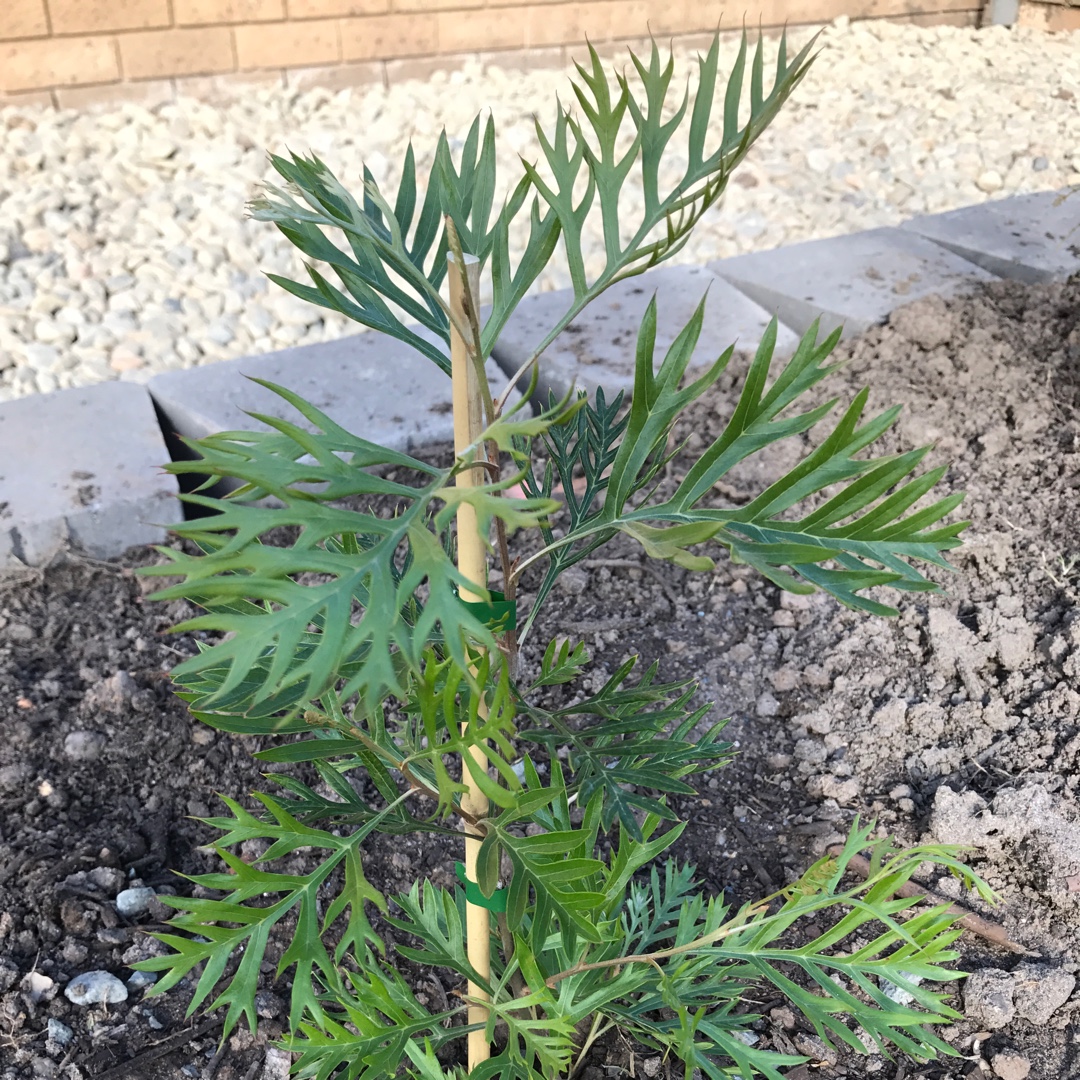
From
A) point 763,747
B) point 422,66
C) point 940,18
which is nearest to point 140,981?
point 763,747

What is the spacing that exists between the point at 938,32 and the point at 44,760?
6.45m

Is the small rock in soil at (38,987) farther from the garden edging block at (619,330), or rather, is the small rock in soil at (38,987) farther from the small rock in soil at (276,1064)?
the garden edging block at (619,330)

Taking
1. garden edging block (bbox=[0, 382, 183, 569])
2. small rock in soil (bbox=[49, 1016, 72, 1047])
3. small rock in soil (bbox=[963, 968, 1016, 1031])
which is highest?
garden edging block (bbox=[0, 382, 183, 569])

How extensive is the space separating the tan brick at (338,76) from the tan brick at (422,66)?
2.1 inches

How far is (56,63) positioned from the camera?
4555mm

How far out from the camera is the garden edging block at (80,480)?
2264 millimetres

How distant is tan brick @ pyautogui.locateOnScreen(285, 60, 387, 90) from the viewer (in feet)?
16.4

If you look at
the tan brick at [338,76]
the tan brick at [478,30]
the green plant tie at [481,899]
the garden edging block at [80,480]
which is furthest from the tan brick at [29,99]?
the green plant tie at [481,899]

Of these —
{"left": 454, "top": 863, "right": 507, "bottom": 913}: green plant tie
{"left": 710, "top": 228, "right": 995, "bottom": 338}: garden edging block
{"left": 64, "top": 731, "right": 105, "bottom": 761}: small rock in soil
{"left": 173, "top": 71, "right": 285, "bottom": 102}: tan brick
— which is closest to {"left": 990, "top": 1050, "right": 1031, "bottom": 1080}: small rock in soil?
{"left": 454, "top": 863, "right": 507, "bottom": 913}: green plant tie

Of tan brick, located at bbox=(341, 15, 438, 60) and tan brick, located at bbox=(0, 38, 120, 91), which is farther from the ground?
tan brick, located at bbox=(341, 15, 438, 60)

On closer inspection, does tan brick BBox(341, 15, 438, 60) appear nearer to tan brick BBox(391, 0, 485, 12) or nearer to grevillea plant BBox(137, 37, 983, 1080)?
tan brick BBox(391, 0, 485, 12)

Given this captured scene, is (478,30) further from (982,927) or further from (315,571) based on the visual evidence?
(315,571)

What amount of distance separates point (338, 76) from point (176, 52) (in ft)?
2.52

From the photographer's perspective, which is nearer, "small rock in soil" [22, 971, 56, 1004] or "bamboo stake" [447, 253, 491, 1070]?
"bamboo stake" [447, 253, 491, 1070]
